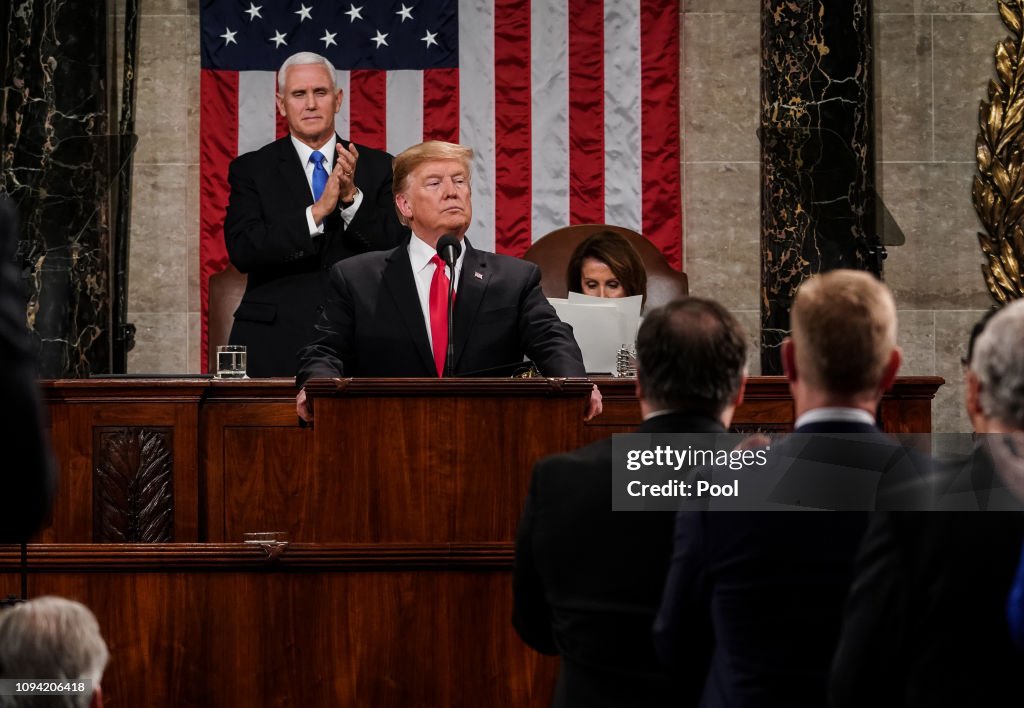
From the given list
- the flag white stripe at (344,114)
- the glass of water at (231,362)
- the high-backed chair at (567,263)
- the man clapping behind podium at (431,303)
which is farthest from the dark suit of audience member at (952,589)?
the flag white stripe at (344,114)

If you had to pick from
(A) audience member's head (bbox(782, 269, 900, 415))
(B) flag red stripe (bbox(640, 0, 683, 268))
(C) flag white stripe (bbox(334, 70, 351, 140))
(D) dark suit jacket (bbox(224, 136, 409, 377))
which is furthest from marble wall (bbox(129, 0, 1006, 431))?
(A) audience member's head (bbox(782, 269, 900, 415))

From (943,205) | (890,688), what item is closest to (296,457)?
(890,688)

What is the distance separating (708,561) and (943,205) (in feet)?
22.6

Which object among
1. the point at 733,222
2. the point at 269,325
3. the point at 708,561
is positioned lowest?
the point at 708,561

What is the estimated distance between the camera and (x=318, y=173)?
664cm

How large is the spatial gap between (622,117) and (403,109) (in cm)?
138

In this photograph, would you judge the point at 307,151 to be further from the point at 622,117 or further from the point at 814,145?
the point at 814,145

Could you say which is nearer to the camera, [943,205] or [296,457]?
[296,457]

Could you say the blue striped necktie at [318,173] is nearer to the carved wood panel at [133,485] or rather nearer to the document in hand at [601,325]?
the document in hand at [601,325]

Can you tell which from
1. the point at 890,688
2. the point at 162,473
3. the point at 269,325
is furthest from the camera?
the point at 269,325

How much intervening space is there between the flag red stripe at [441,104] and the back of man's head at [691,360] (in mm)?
6120

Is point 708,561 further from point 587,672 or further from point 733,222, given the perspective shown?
point 733,222

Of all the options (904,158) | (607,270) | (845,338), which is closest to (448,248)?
(607,270)

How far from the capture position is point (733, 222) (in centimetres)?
874
